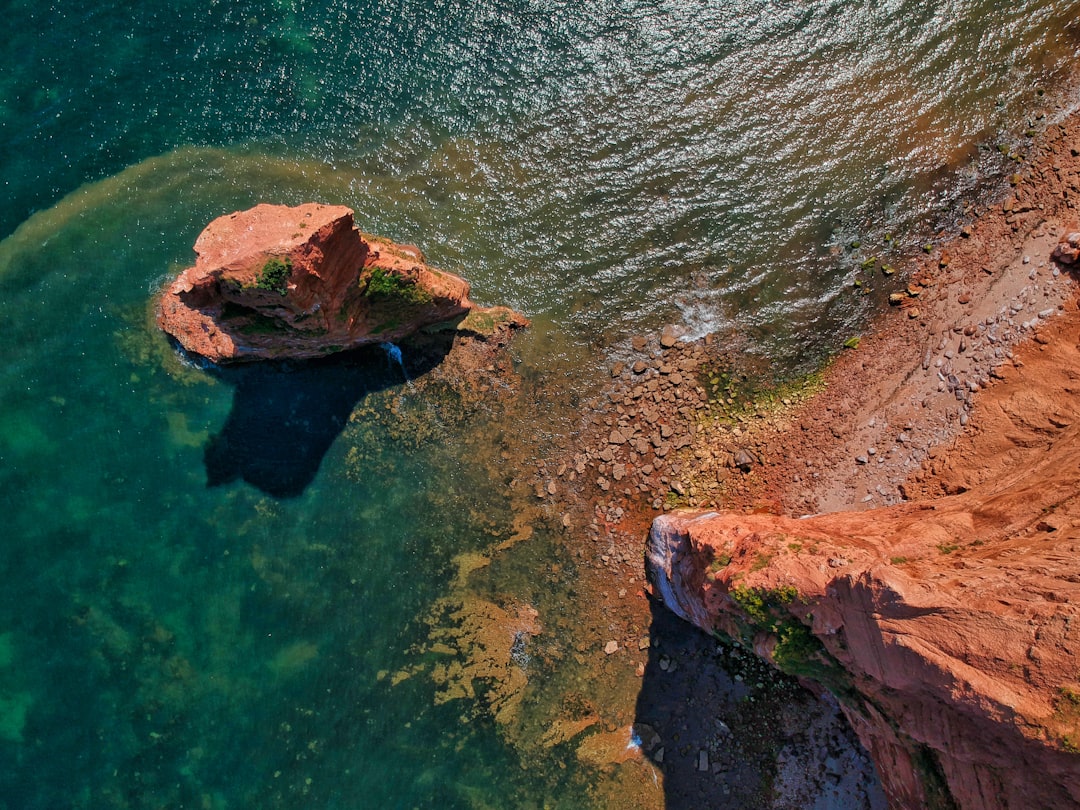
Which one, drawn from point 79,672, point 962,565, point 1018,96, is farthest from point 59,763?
point 1018,96

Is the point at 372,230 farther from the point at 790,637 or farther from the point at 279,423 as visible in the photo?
the point at 790,637

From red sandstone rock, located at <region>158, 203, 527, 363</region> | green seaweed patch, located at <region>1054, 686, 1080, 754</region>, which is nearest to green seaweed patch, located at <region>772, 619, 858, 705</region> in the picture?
green seaweed patch, located at <region>1054, 686, 1080, 754</region>

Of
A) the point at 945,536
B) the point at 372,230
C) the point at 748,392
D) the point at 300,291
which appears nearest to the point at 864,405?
the point at 748,392

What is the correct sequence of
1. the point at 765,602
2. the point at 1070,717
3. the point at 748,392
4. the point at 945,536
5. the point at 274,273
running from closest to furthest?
the point at 1070,717, the point at 945,536, the point at 765,602, the point at 274,273, the point at 748,392

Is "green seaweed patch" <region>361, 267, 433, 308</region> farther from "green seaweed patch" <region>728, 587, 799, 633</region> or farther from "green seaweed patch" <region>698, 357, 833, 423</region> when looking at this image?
"green seaweed patch" <region>728, 587, 799, 633</region>

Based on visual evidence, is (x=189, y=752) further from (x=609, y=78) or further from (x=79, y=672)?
(x=609, y=78)

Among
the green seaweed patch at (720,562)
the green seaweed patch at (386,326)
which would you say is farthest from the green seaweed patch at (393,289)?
the green seaweed patch at (720,562)
